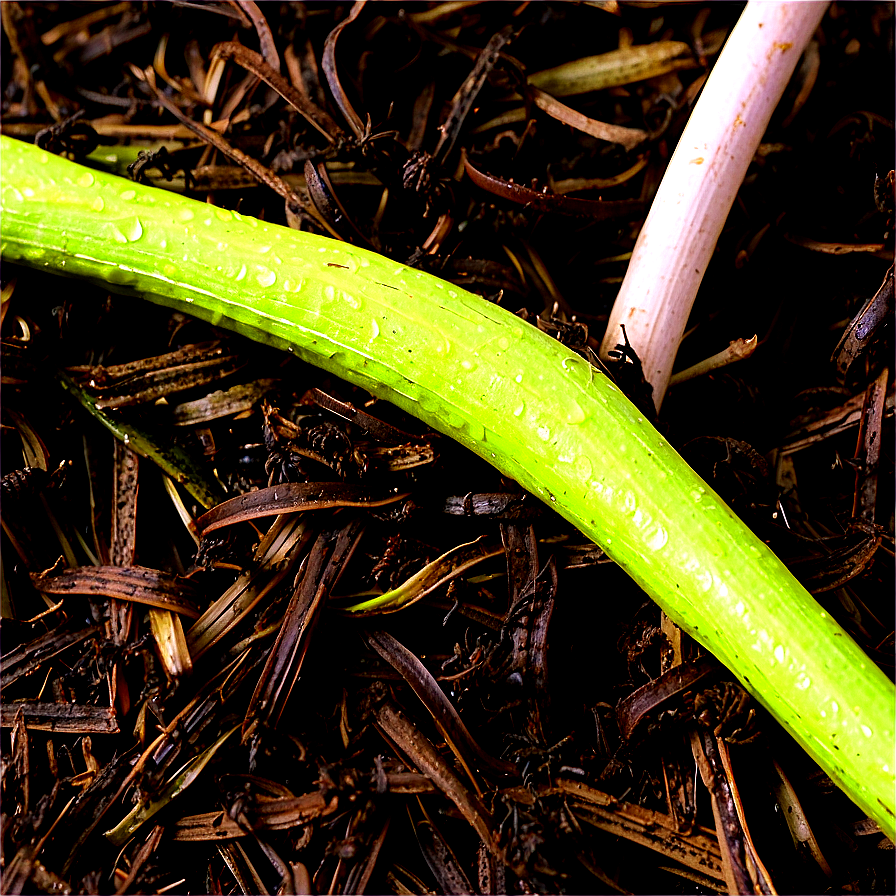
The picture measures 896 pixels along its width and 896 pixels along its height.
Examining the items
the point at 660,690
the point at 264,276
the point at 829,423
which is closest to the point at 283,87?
the point at 264,276

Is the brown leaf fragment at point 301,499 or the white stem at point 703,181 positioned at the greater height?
the white stem at point 703,181

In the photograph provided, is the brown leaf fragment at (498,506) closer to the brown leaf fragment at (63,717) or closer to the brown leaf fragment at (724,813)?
the brown leaf fragment at (724,813)

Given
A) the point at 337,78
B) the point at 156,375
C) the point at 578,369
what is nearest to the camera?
the point at 578,369

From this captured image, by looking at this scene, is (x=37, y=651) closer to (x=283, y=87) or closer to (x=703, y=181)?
(x=283, y=87)

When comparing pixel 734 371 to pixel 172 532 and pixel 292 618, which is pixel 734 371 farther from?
pixel 172 532

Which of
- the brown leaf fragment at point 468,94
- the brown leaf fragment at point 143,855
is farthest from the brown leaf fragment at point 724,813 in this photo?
the brown leaf fragment at point 468,94

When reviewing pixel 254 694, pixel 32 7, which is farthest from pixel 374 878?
pixel 32 7
